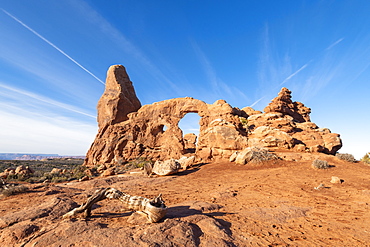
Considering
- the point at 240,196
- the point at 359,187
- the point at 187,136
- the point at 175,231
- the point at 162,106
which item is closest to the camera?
the point at 175,231

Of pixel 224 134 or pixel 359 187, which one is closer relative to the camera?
pixel 359 187

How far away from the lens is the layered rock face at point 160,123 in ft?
67.3

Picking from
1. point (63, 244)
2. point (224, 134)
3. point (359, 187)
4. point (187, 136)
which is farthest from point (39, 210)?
point (187, 136)

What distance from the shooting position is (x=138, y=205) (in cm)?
414

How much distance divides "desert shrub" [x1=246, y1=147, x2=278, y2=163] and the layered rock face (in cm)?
380

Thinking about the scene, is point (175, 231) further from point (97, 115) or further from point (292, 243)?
point (97, 115)

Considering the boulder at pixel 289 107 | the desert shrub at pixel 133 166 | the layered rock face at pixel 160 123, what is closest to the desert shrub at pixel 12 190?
the desert shrub at pixel 133 166

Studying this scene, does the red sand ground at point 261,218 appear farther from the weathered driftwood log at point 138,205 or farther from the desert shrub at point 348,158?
the desert shrub at point 348,158

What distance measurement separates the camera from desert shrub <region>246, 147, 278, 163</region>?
14103 millimetres

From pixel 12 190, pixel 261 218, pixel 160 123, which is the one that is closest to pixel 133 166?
pixel 160 123

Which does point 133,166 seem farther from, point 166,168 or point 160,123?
point 166,168

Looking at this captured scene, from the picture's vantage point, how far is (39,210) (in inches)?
181

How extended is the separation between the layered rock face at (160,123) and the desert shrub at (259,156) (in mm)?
3797

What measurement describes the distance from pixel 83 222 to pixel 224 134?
1500 cm
